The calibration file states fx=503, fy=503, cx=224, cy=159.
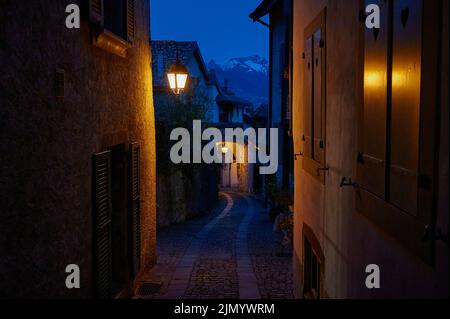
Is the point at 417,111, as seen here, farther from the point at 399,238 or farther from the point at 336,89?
the point at 336,89

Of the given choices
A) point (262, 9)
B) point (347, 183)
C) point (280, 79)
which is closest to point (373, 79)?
point (347, 183)

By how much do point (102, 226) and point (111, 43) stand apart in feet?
8.18

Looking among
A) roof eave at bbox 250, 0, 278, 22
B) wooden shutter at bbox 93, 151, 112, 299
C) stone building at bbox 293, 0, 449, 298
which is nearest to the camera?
stone building at bbox 293, 0, 449, 298

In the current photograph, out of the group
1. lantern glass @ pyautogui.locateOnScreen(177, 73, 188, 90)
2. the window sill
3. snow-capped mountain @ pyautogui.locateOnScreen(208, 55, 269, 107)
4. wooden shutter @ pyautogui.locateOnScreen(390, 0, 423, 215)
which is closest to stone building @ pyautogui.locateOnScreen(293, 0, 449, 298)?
wooden shutter @ pyautogui.locateOnScreen(390, 0, 423, 215)

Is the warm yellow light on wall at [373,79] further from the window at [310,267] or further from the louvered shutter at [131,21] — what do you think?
the louvered shutter at [131,21]

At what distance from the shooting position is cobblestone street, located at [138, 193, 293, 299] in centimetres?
901

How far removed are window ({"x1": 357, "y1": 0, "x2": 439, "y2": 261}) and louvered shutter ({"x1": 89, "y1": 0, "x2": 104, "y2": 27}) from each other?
3362mm

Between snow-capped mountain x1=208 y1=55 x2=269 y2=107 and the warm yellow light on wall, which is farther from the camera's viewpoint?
snow-capped mountain x1=208 y1=55 x2=269 y2=107

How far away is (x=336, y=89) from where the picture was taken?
207 inches

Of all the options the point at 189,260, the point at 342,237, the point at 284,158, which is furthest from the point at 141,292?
the point at 284,158

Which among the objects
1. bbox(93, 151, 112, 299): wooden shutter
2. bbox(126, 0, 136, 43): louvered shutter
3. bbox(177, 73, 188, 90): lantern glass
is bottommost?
bbox(93, 151, 112, 299): wooden shutter

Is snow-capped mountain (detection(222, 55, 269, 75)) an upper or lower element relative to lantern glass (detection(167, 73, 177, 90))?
upper

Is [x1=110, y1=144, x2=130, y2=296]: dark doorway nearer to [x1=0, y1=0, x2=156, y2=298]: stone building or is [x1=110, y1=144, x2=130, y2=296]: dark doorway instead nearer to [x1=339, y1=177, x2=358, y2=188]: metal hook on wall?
[x1=0, y1=0, x2=156, y2=298]: stone building

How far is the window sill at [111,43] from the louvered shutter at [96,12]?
0.16 meters
